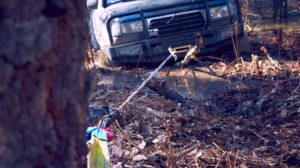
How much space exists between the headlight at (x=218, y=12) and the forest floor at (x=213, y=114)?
28.7 inches

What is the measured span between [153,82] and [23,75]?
5810 mm

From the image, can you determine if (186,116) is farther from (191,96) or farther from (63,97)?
(63,97)

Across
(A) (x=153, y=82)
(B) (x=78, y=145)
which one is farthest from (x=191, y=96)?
(B) (x=78, y=145)

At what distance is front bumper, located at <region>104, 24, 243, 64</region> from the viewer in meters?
9.65

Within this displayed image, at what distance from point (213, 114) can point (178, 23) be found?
354 centimetres

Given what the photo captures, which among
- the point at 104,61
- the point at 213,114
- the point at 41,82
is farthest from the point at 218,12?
the point at 41,82

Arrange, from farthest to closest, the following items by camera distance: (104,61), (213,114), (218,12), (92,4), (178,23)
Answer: (92,4)
(104,61)
(218,12)
(178,23)
(213,114)

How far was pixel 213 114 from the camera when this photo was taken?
6543 mm

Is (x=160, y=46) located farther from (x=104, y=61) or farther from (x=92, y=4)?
(x=92, y=4)

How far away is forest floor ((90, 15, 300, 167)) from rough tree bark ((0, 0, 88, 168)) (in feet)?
7.26

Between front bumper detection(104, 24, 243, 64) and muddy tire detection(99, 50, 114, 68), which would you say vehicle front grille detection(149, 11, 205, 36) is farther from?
muddy tire detection(99, 50, 114, 68)

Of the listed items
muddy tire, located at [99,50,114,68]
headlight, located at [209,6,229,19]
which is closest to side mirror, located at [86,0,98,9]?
muddy tire, located at [99,50,114,68]

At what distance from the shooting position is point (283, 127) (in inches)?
233

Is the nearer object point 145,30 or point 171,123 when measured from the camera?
point 171,123
